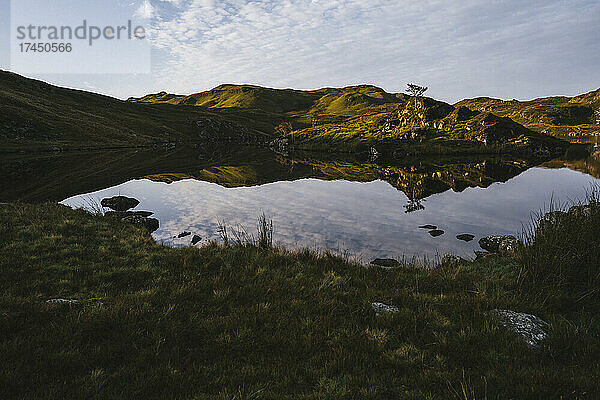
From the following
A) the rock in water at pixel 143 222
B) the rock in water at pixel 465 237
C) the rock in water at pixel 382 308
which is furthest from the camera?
the rock in water at pixel 465 237

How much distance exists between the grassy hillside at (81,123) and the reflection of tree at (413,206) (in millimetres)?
Answer: 91754

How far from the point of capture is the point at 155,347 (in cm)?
686

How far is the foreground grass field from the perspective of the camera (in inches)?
229

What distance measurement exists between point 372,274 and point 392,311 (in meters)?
3.78

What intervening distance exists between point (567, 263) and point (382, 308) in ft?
20.5

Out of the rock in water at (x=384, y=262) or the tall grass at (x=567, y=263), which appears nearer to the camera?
the tall grass at (x=567, y=263)

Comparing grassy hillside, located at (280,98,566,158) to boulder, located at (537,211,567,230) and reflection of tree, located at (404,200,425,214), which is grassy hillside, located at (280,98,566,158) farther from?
boulder, located at (537,211,567,230)

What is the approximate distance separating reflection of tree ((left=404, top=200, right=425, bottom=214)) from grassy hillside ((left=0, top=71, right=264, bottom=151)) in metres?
91.8

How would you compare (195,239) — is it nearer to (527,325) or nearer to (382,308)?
(382,308)

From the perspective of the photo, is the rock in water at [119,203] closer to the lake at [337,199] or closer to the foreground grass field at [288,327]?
the lake at [337,199]

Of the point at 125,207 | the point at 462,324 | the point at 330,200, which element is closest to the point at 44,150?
the point at 125,207

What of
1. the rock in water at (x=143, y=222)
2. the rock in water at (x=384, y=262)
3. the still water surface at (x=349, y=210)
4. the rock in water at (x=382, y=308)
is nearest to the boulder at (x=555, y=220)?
the still water surface at (x=349, y=210)

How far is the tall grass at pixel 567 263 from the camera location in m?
9.48

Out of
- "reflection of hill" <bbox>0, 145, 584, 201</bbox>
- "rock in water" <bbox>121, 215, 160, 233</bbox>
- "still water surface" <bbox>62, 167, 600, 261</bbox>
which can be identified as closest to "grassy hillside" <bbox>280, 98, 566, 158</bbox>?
"reflection of hill" <bbox>0, 145, 584, 201</bbox>
